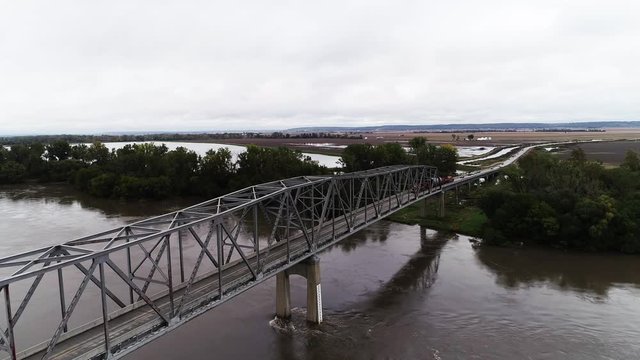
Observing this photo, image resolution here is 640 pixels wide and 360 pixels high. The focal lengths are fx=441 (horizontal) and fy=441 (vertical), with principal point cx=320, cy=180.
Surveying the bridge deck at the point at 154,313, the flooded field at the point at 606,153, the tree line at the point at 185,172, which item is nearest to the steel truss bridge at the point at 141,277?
the bridge deck at the point at 154,313

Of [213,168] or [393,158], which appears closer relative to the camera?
[213,168]

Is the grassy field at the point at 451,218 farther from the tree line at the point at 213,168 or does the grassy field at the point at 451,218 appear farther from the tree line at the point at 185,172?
the tree line at the point at 185,172

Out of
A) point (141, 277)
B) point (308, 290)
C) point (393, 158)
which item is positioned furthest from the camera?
point (393, 158)

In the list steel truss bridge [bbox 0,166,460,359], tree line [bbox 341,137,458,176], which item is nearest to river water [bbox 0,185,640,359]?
steel truss bridge [bbox 0,166,460,359]

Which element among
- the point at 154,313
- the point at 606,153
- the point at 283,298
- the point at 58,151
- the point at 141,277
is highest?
the point at 58,151

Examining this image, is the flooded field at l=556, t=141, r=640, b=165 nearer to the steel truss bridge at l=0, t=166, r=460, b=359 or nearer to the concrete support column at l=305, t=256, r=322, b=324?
the steel truss bridge at l=0, t=166, r=460, b=359

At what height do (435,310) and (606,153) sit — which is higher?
(606,153)

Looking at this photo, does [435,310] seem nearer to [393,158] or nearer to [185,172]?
[393,158]

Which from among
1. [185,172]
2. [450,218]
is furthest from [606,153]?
[185,172]
